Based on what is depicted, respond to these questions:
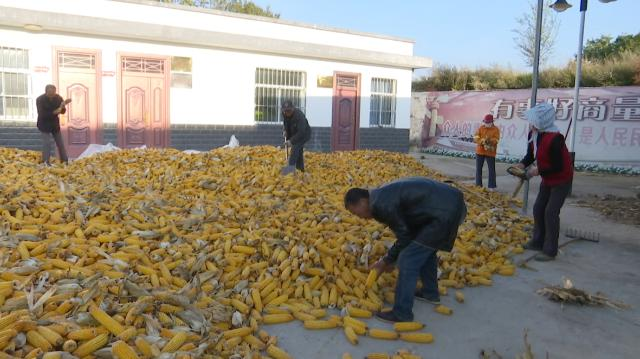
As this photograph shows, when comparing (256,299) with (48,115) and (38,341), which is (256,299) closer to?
(38,341)

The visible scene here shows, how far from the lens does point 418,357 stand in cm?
332

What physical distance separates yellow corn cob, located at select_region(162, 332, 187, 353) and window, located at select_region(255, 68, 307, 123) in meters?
11.8

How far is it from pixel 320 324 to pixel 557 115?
16.6m

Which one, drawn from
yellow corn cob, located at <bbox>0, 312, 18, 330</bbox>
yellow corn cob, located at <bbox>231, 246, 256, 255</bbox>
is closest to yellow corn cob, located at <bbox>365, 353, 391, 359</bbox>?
yellow corn cob, located at <bbox>231, 246, 256, 255</bbox>

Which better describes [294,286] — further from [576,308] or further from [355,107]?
[355,107]

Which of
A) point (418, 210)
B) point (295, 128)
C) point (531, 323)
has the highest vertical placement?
point (295, 128)

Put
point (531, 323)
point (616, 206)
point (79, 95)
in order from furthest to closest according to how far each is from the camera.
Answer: point (79, 95)
point (616, 206)
point (531, 323)

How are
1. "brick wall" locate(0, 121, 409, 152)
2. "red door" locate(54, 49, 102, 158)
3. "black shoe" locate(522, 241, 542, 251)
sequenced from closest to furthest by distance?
1. "black shoe" locate(522, 241, 542, 251)
2. "brick wall" locate(0, 121, 409, 152)
3. "red door" locate(54, 49, 102, 158)

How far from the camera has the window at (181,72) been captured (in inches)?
512

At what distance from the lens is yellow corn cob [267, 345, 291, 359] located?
3.25 m

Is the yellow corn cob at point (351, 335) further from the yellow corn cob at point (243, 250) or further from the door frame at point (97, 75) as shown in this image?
the door frame at point (97, 75)

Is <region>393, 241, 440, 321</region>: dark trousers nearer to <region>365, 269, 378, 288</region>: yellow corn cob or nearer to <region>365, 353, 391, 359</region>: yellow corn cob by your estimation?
<region>365, 269, 378, 288</region>: yellow corn cob

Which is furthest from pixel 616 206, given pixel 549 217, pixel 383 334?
pixel 383 334

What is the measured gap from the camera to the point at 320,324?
3.70m
